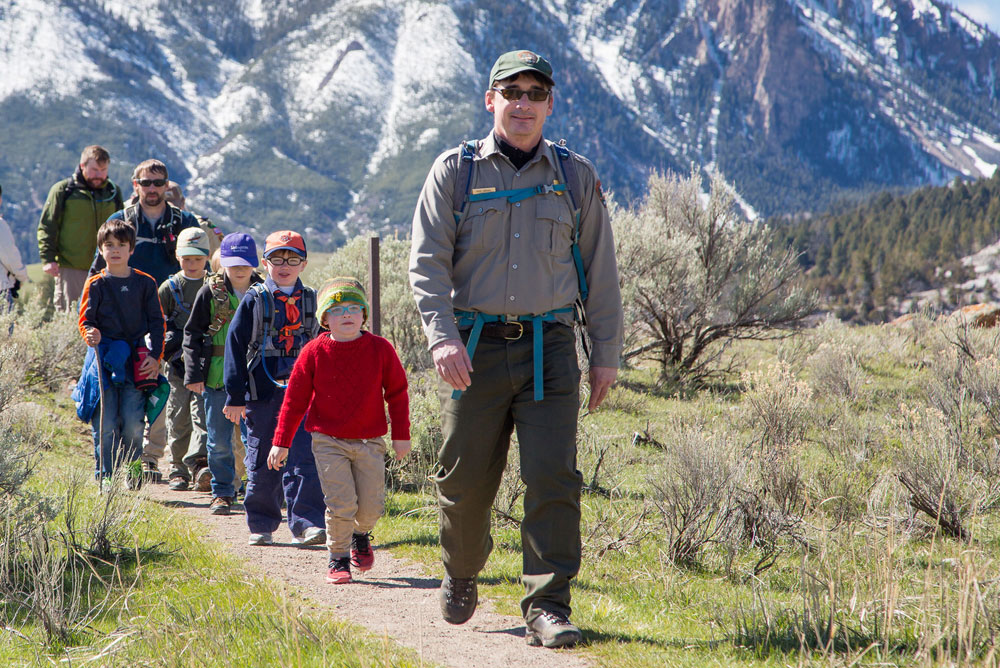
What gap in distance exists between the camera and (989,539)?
15.8ft

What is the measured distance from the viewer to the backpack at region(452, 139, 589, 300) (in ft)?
11.3

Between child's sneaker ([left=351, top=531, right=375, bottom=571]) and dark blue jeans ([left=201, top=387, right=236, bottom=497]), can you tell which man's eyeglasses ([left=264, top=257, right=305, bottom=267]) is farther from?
child's sneaker ([left=351, top=531, right=375, bottom=571])

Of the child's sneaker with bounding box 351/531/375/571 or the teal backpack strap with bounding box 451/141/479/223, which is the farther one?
the child's sneaker with bounding box 351/531/375/571

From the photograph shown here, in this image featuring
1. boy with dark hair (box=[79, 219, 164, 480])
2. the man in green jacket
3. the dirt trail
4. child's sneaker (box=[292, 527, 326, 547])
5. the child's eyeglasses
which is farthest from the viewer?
the man in green jacket

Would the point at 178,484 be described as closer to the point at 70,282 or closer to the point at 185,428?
the point at 185,428

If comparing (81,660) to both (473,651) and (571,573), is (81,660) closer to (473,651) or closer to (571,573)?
(473,651)

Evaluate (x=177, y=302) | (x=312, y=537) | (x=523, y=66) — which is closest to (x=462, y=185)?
(x=523, y=66)

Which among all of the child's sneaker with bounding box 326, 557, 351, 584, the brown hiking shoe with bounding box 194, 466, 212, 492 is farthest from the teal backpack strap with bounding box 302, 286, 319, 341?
the brown hiking shoe with bounding box 194, 466, 212, 492

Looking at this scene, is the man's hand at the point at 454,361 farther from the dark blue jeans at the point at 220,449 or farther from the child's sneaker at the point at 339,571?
the dark blue jeans at the point at 220,449

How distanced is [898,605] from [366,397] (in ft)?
8.42

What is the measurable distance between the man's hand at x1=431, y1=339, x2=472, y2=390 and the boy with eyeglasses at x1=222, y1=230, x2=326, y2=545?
6.81ft

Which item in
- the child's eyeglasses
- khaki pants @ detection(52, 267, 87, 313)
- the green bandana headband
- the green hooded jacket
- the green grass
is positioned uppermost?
the green hooded jacket

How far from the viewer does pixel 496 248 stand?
135 inches

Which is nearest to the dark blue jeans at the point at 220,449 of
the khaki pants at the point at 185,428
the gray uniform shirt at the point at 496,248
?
the khaki pants at the point at 185,428
